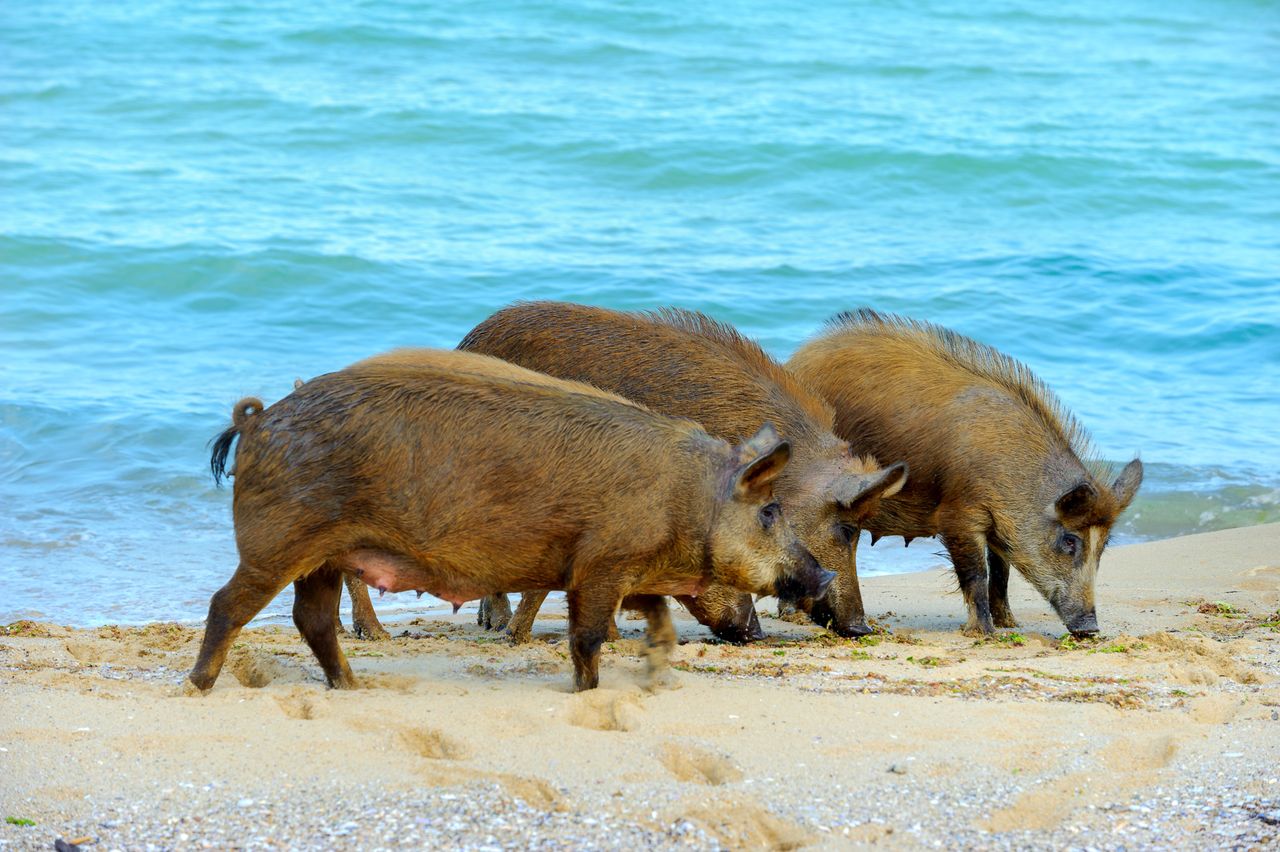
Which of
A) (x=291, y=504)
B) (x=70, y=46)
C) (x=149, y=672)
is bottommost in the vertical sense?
(x=149, y=672)

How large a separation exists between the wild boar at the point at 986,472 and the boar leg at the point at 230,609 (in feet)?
13.5

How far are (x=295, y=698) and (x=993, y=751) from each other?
9.50ft

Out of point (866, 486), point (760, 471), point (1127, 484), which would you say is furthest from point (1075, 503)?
point (760, 471)

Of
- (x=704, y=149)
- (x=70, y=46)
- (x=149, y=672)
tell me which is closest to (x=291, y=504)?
(x=149, y=672)

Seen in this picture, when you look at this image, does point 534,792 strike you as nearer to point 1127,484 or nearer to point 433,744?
point 433,744

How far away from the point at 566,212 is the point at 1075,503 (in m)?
15.0

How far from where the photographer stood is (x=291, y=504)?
673 centimetres

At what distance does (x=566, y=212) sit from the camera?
23.5 m

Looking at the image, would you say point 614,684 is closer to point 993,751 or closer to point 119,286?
point 993,751

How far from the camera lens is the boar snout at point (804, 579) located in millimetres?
7461

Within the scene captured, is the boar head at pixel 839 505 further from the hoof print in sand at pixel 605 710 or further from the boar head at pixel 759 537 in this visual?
the hoof print in sand at pixel 605 710

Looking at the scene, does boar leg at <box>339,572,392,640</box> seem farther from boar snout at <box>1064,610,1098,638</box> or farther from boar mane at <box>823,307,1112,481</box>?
boar snout at <box>1064,610,1098,638</box>

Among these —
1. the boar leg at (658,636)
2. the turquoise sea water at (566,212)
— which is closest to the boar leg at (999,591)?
the turquoise sea water at (566,212)

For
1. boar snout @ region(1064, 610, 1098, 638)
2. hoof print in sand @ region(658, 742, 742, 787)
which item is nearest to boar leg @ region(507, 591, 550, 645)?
hoof print in sand @ region(658, 742, 742, 787)
